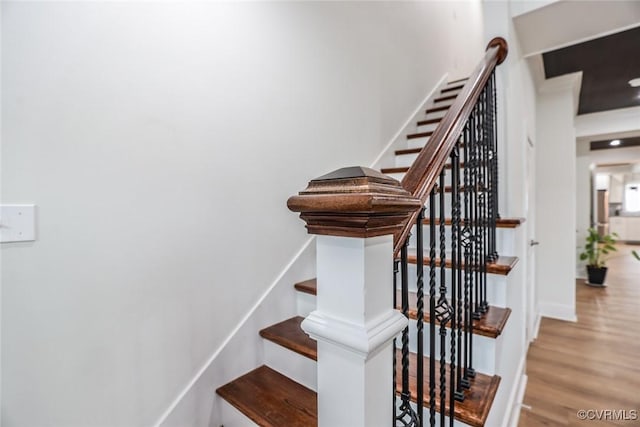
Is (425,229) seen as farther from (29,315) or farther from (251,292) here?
(29,315)

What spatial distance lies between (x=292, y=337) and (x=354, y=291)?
109 cm

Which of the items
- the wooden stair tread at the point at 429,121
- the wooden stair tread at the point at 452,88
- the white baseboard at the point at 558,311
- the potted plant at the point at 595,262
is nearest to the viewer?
the wooden stair tread at the point at 429,121

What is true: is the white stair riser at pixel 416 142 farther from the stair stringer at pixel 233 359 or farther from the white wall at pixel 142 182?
the stair stringer at pixel 233 359

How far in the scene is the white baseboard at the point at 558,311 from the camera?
3529 millimetres

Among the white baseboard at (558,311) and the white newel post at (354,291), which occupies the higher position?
the white newel post at (354,291)

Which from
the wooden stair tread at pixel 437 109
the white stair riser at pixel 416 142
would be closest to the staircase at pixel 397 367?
the white stair riser at pixel 416 142

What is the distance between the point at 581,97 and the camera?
3.85 metres

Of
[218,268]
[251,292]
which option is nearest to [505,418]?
[251,292]

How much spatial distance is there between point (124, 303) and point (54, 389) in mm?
308

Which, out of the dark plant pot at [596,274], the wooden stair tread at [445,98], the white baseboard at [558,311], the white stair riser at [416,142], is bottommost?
the white baseboard at [558,311]

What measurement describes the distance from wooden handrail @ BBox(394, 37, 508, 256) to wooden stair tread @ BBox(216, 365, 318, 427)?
0.90 meters

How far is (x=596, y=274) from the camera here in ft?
16.3

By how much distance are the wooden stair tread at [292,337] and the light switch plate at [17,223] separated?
3.34 ft

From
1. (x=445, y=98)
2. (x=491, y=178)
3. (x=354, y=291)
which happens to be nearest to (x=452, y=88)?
(x=445, y=98)
